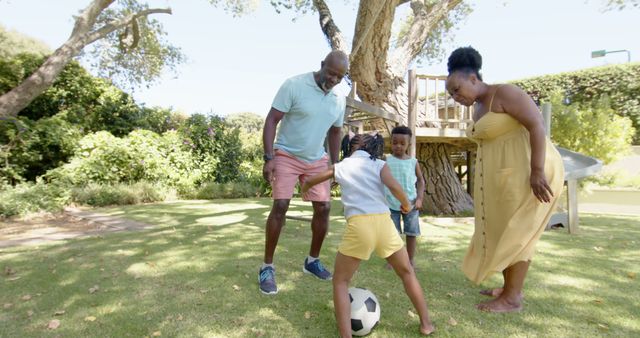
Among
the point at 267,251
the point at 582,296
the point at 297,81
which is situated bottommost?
the point at 582,296

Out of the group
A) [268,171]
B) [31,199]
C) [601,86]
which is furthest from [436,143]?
[601,86]

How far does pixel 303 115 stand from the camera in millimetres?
3268

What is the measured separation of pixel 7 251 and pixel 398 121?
20.7 ft

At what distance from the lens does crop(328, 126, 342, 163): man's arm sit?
3750mm

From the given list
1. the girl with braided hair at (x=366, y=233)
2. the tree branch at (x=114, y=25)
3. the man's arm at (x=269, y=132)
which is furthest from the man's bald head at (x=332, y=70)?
the tree branch at (x=114, y=25)

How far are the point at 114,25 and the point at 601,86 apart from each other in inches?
656

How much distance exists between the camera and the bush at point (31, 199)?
7.27m

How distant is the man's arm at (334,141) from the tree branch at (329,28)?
5.66 m

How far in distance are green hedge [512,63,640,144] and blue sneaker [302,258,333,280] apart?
12.8 m

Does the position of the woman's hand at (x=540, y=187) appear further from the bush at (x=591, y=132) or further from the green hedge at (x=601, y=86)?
the green hedge at (x=601, y=86)

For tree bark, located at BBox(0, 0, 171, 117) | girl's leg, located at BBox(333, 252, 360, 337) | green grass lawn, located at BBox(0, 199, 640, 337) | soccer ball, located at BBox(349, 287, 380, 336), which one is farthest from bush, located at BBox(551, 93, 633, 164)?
tree bark, located at BBox(0, 0, 171, 117)

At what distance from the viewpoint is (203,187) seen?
11.7 meters

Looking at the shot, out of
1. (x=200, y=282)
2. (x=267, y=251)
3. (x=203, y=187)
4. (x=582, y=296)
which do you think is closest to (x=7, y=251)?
(x=200, y=282)

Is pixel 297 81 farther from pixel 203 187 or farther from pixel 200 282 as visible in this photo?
pixel 203 187
